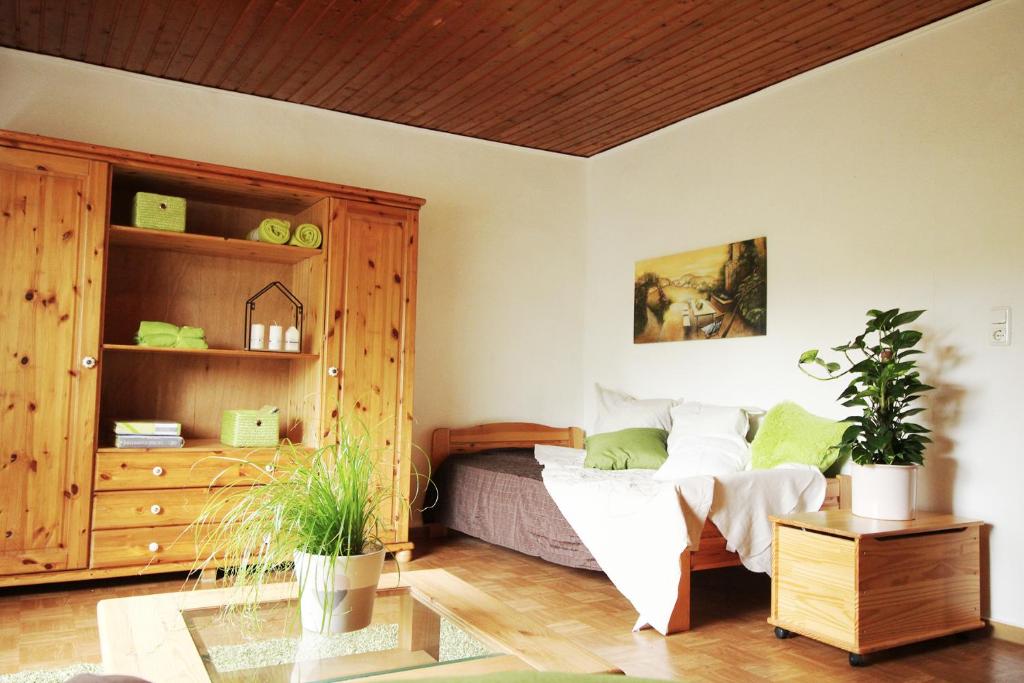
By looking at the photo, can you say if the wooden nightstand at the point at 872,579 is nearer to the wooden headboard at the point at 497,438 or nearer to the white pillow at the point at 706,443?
the white pillow at the point at 706,443

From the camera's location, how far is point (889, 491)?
3.09 m

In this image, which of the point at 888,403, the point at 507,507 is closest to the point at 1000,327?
the point at 888,403

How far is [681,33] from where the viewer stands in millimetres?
3617

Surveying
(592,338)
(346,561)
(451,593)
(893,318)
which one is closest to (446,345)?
(592,338)

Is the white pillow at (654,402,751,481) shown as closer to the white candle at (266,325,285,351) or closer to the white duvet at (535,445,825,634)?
the white duvet at (535,445,825,634)

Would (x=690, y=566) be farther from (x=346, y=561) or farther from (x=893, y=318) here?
(x=346, y=561)

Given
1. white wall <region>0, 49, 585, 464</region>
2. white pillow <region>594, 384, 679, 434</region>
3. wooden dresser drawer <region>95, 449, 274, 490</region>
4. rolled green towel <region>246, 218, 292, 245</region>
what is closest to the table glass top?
wooden dresser drawer <region>95, 449, 274, 490</region>

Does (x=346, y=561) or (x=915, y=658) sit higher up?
(x=346, y=561)

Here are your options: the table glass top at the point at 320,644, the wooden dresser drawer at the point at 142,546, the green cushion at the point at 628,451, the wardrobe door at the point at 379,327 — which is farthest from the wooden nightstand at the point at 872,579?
the wooden dresser drawer at the point at 142,546

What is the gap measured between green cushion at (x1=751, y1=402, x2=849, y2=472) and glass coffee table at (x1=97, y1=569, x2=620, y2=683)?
6.58 ft

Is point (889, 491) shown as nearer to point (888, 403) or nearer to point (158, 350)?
point (888, 403)

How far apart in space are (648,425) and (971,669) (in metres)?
2.07

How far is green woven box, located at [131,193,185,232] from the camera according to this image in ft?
12.4

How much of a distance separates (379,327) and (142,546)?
1.49 m
